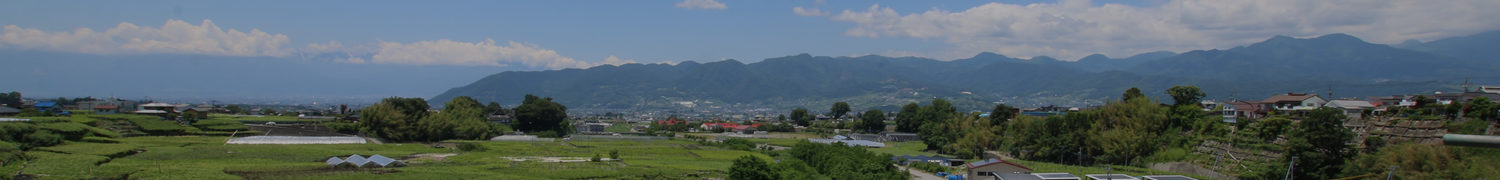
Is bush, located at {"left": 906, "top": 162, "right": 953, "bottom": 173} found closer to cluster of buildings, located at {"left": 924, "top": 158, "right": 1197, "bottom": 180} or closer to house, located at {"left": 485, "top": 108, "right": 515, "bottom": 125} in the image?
cluster of buildings, located at {"left": 924, "top": 158, "right": 1197, "bottom": 180}

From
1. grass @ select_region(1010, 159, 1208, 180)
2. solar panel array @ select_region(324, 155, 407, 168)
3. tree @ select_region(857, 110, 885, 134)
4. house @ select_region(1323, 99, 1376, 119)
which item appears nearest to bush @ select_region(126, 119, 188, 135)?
solar panel array @ select_region(324, 155, 407, 168)

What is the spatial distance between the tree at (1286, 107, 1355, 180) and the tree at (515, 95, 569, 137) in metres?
39.3

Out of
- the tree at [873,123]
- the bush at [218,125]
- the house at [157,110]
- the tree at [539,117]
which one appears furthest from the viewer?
the tree at [873,123]

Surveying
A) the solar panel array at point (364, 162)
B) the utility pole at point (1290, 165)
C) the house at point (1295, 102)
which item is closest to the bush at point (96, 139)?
the solar panel array at point (364, 162)

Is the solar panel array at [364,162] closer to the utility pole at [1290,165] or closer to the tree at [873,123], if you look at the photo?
the utility pole at [1290,165]

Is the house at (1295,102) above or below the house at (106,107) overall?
above

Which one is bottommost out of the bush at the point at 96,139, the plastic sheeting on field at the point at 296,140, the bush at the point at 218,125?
the plastic sheeting on field at the point at 296,140

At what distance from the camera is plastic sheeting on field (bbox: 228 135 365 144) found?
30983 mm

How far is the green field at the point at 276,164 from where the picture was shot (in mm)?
18859

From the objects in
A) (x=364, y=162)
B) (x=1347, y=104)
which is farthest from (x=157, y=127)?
(x=1347, y=104)

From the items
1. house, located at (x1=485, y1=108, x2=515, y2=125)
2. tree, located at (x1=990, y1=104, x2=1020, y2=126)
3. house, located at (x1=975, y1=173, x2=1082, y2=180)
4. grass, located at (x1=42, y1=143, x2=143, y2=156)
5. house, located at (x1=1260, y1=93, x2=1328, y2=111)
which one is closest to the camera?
grass, located at (x1=42, y1=143, x2=143, y2=156)

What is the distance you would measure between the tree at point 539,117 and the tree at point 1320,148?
129ft

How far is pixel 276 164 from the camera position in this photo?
72.1 ft

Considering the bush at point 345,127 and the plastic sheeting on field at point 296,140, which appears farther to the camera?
the bush at point 345,127
